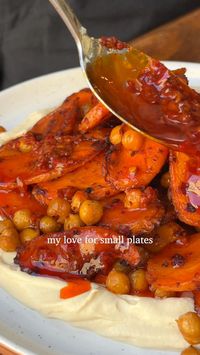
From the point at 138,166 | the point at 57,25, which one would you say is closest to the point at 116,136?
the point at 138,166

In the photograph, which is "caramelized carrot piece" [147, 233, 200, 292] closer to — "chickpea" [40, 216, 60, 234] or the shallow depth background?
"chickpea" [40, 216, 60, 234]

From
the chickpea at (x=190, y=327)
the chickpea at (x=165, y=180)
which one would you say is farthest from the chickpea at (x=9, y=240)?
the chickpea at (x=190, y=327)

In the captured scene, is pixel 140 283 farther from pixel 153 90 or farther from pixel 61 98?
pixel 61 98

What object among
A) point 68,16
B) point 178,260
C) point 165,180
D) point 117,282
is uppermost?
point 68,16

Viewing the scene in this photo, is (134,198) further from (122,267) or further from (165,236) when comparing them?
(122,267)

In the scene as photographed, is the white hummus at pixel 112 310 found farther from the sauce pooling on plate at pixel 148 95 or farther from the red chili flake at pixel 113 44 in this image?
the red chili flake at pixel 113 44

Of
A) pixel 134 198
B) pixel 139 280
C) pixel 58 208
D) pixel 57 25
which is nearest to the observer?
pixel 139 280

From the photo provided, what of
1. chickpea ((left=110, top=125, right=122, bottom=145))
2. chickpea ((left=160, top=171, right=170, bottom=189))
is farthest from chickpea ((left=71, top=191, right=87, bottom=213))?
chickpea ((left=160, top=171, right=170, bottom=189))
